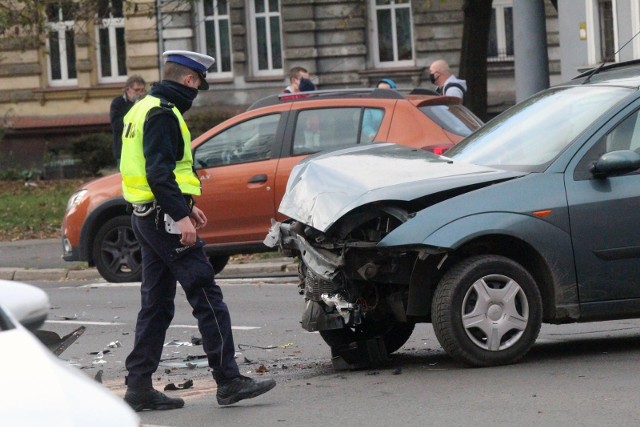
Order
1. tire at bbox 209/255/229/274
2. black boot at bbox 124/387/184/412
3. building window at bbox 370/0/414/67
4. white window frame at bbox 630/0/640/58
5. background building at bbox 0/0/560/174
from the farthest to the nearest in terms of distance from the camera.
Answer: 1. building window at bbox 370/0/414/67
2. background building at bbox 0/0/560/174
3. white window frame at bbox 630/0/640/58
4. tire at bbox 209/255/229/274
5. black boot at bbox 124/387/184/412

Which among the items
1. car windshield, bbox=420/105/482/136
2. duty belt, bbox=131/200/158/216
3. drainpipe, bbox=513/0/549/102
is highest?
drainpipe, bbox=513/0/549/102

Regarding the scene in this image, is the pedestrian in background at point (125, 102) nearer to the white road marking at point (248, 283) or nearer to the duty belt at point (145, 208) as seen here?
the white road marking at point (248, 283)

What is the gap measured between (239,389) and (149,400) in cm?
49

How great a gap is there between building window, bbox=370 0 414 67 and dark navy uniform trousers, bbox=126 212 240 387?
26.8 meters

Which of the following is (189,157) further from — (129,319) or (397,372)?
(129,319)

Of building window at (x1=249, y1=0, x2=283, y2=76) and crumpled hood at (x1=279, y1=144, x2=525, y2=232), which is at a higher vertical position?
building window at (x1=249, y1=0, x2=283, y2=76)

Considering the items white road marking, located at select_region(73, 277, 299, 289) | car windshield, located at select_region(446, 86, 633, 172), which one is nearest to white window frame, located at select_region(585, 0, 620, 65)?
white road marking, located at select_region(73, 277, 299, 289)

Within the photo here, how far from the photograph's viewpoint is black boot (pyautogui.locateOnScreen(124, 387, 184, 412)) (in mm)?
7254

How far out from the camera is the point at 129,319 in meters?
11.6

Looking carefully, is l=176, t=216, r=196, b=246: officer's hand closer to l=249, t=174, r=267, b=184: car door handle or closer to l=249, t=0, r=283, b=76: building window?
l=249, t=174, r=267, b=184: car door handle

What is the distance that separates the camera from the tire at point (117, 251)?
1437 cm

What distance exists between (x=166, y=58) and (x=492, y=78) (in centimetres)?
2617

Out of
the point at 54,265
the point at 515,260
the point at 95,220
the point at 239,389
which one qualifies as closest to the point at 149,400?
the point at 239,389

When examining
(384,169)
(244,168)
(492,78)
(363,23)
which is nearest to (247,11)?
(363,23)
